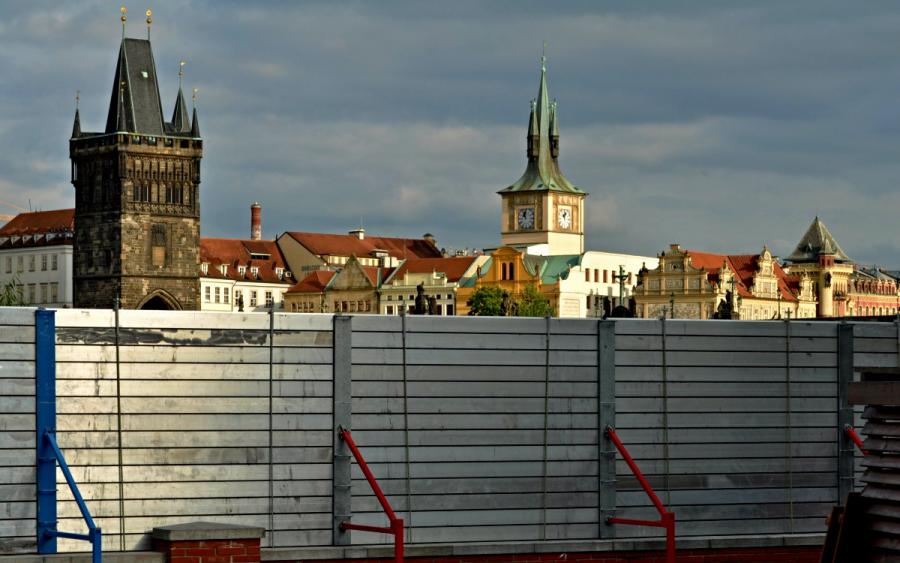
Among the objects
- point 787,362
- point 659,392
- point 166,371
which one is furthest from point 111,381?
point 787,362

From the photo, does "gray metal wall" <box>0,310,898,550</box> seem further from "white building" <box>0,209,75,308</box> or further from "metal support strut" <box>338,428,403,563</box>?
"white building" <box>0,209,75,308</box>

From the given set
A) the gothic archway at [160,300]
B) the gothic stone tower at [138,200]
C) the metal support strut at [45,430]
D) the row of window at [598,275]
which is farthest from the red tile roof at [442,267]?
the metal support strut at [45,430]

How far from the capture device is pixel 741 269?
189625 mm

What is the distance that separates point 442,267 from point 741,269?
28.4 m

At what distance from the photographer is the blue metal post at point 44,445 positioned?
19453 millimetres

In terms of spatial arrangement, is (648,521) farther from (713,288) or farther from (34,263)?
(34,263)

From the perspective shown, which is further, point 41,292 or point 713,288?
point 41,292

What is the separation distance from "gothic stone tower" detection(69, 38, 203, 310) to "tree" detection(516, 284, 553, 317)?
28309mm

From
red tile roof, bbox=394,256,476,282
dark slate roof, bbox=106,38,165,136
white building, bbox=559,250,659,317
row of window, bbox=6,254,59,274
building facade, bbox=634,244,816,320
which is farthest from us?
red tile roof, bbox=394,256,476,282

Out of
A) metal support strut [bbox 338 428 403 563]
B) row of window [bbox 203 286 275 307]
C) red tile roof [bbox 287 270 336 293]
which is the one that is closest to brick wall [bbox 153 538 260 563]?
metal support strut [bbox 338 428 403 563]

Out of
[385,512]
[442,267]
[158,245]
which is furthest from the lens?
[442,267]

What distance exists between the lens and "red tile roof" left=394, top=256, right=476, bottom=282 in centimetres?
19025

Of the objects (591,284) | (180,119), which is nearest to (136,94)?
(180,119)

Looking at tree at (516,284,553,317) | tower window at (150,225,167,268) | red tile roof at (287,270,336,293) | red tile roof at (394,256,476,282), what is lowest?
tree at (516,284,553,317)
